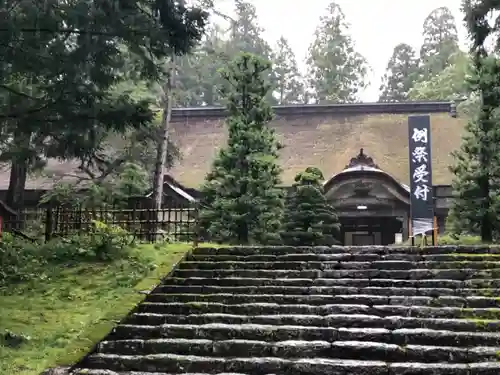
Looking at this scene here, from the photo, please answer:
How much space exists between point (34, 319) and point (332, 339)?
370 centimetres

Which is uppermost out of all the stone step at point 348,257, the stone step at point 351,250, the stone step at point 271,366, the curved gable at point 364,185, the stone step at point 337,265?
the curved gable at point 364,185

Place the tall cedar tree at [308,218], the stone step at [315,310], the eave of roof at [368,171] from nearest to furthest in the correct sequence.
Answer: the stone step at [315,310], the tall cedar tree at [308,218], the eave of roof at [368,171]

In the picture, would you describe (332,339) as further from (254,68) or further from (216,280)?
(254,68)

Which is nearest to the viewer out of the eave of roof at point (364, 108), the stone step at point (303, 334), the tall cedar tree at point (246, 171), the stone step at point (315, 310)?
the stone step at point (303, 334)

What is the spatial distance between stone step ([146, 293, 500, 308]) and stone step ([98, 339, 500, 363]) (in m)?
1.12

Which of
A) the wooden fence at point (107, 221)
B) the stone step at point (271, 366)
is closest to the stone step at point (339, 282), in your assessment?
the stone step at point (271, 366)

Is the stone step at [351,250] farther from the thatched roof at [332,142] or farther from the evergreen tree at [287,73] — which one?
the evergreen tree at [287,73]

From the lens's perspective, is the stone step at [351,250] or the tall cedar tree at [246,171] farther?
the tall cedar tree at [246,171]

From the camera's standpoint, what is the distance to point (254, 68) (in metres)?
12.6

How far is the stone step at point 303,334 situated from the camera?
6000 mm

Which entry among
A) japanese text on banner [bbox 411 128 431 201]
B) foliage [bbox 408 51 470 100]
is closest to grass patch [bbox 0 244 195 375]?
japanese text on banner [bbox 411 128 431 201]

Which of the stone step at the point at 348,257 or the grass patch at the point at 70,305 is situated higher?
the stone step at the point at 348,257

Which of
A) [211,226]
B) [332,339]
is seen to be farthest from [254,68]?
[332,339]

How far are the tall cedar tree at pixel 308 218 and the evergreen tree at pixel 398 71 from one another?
27.1 m
